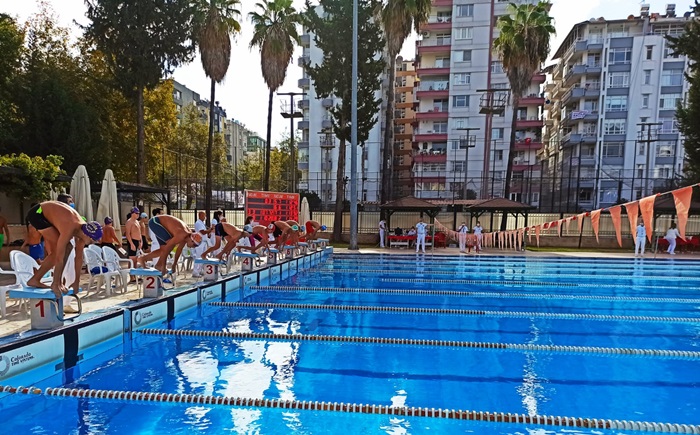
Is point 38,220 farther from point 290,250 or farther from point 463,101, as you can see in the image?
point 463,101

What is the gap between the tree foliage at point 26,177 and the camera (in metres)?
11.0

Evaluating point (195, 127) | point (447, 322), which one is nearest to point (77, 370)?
point (447, 322)

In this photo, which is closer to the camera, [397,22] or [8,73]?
[8,73]

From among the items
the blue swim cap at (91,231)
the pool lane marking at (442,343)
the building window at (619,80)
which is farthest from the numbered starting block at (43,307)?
the building window at (619,80)

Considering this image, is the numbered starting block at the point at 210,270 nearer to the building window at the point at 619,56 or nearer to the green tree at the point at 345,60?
the green tree at the point at 345,60

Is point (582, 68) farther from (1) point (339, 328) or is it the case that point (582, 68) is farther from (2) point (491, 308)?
(1) point (339, 328)

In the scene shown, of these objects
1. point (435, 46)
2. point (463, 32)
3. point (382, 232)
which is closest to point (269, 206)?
point (382, 232)

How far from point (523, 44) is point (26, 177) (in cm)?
2323

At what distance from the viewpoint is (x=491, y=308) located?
8.62 metres

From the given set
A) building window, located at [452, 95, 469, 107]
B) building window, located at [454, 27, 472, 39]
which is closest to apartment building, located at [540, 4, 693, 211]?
building window, located at [452, 95, 469, 107]

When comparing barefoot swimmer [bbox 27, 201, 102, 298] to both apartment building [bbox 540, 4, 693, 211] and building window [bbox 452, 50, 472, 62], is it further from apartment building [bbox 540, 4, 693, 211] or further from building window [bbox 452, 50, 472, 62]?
building window [bbox 452, 50, 472, 62]

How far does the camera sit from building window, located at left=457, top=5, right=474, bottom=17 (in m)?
40.7

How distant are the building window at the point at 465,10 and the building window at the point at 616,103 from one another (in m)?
16.3

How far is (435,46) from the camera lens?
4250 cm
